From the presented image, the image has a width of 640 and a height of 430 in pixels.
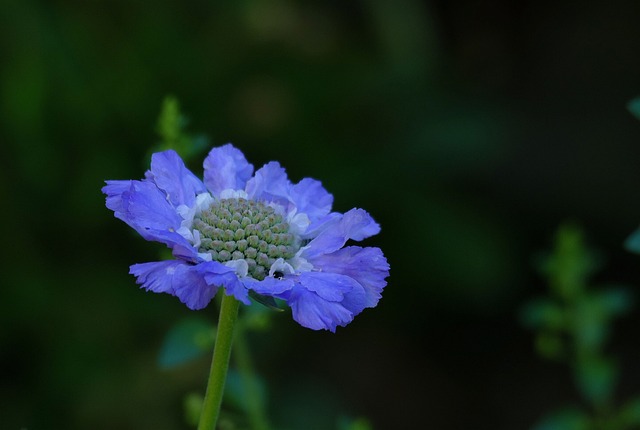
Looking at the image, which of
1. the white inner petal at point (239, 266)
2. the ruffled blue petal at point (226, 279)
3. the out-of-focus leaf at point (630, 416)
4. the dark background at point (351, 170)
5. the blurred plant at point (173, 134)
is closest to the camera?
the ruffled blue petal at point (226, 279)

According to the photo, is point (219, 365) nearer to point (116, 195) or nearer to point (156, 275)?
point (156, 275)

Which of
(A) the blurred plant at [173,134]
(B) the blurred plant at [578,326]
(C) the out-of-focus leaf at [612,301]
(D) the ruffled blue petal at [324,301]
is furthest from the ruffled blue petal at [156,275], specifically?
(C) the out-of-focus leaf at [612,301]

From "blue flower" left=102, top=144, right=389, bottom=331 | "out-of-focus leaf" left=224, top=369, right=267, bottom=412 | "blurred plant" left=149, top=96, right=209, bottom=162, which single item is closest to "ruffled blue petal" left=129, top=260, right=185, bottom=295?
"blue flower" left=102, top=144, right=389, bottom=331

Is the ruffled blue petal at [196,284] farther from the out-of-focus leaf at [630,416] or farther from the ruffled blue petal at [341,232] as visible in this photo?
the out-of-focus leaf at [630,416]

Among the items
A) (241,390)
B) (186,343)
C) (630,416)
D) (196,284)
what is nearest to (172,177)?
(196,284)

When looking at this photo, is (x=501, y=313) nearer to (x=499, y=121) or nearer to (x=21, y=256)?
(x=499, y=121)

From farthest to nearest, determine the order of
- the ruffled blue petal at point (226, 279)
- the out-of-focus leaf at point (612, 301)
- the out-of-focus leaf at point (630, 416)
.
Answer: the out-of-focus leaf at point (612, 301) → the out-of-focus leaf at point (630, 416) → the ruffled blue petal at point (226, 279)

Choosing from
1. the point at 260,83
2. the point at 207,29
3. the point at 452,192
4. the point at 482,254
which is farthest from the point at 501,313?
the point at 207,29

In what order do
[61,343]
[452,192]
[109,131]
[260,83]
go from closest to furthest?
1. [61,343]
2. [109,131]
3. [260,83]
4. [452,192]
